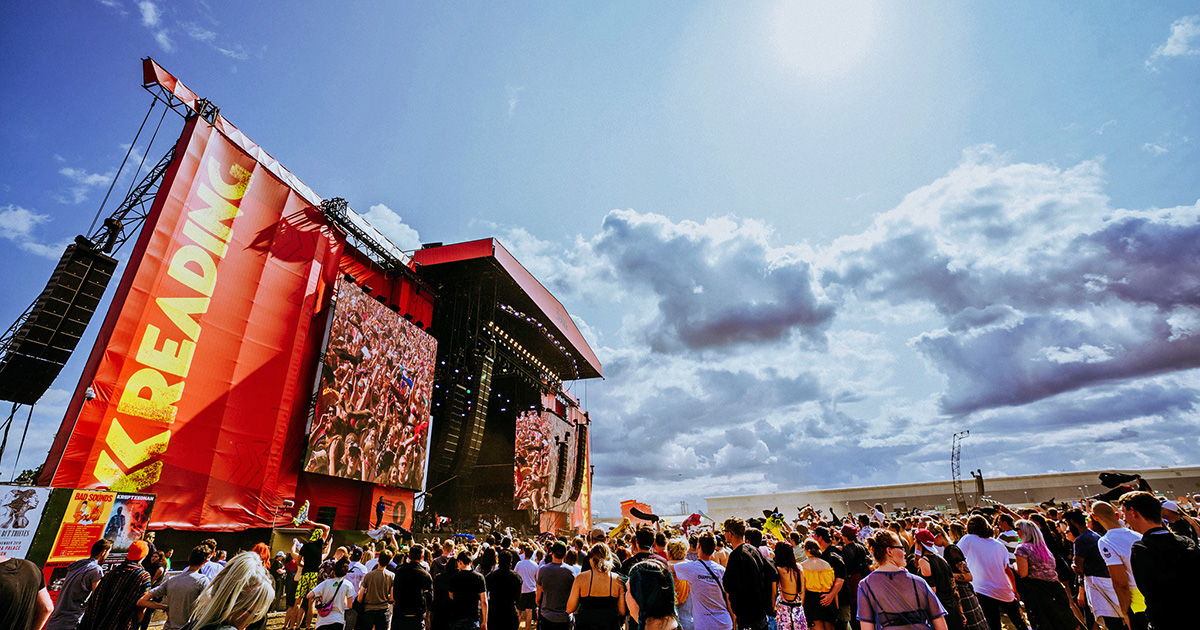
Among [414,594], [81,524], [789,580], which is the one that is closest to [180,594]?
[414,594]

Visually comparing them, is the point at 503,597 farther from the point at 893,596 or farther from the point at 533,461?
the point at 533,461

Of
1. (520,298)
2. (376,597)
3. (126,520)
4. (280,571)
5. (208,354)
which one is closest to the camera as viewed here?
(376,597)

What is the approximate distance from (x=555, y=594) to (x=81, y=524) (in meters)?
10.3

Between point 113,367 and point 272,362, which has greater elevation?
point 272,362

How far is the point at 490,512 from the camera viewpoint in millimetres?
26781

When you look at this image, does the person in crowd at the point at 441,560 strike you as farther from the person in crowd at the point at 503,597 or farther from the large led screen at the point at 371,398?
the large led screen at the point at 371,398

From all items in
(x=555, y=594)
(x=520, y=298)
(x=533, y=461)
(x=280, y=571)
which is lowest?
(x=280, y=571)

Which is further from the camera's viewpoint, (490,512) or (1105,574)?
(490,512)

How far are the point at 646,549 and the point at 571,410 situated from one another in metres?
36.1

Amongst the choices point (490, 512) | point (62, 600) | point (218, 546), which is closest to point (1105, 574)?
point (62, 600)

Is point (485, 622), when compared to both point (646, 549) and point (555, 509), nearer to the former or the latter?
point (646, 549)

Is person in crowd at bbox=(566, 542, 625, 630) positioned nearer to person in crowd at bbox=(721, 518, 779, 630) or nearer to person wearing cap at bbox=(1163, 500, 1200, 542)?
person in crowd at bbox=(721, 518, 779, 630)

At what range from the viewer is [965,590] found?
17.6 feet

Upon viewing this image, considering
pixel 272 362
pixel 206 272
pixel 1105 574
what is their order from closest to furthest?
pixel 1105 574 → pixel 206 272 → pixel 272 362
